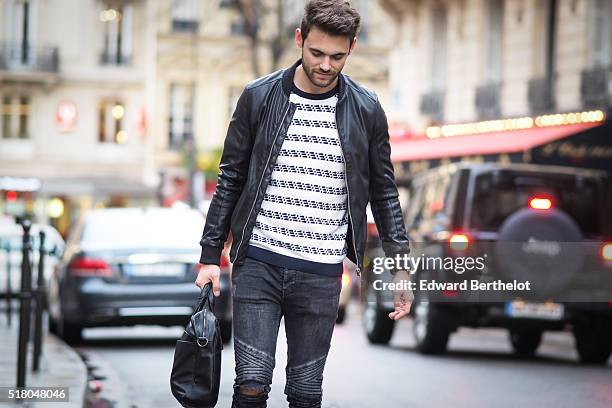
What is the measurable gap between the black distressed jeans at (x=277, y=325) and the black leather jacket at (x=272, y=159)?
0.43ft

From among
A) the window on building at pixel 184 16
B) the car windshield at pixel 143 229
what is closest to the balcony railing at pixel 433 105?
the car windshield at pixel 143 229

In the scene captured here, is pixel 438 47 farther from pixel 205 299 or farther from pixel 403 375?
pixel 205 299

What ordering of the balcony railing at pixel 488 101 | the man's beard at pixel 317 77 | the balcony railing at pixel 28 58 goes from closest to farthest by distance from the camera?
the man's beard at pixel 317 77
the balcony railing at pixel 488 101
the balcony railing at pixel 28 58

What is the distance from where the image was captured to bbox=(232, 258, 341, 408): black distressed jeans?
560 centimetres

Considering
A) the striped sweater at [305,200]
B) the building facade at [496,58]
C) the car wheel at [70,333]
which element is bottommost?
the car wheel at [70,333]

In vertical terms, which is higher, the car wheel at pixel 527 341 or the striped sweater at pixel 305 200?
the striped sweater at pixel 305 200

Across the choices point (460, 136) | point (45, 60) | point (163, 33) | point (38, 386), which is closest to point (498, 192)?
point (38, 386)

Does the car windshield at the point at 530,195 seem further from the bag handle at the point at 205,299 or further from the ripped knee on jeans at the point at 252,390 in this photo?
the ripped knee on jeans at the point at 252,390

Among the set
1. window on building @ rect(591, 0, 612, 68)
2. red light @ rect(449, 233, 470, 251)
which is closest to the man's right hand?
red light @ rect(449, 233, 470, 251)

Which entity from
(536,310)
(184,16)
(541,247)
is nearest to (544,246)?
(541,247)

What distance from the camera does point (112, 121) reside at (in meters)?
58.8

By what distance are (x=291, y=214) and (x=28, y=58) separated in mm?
53410

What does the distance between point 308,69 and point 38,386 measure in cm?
488

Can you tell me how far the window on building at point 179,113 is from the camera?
61094 mm
